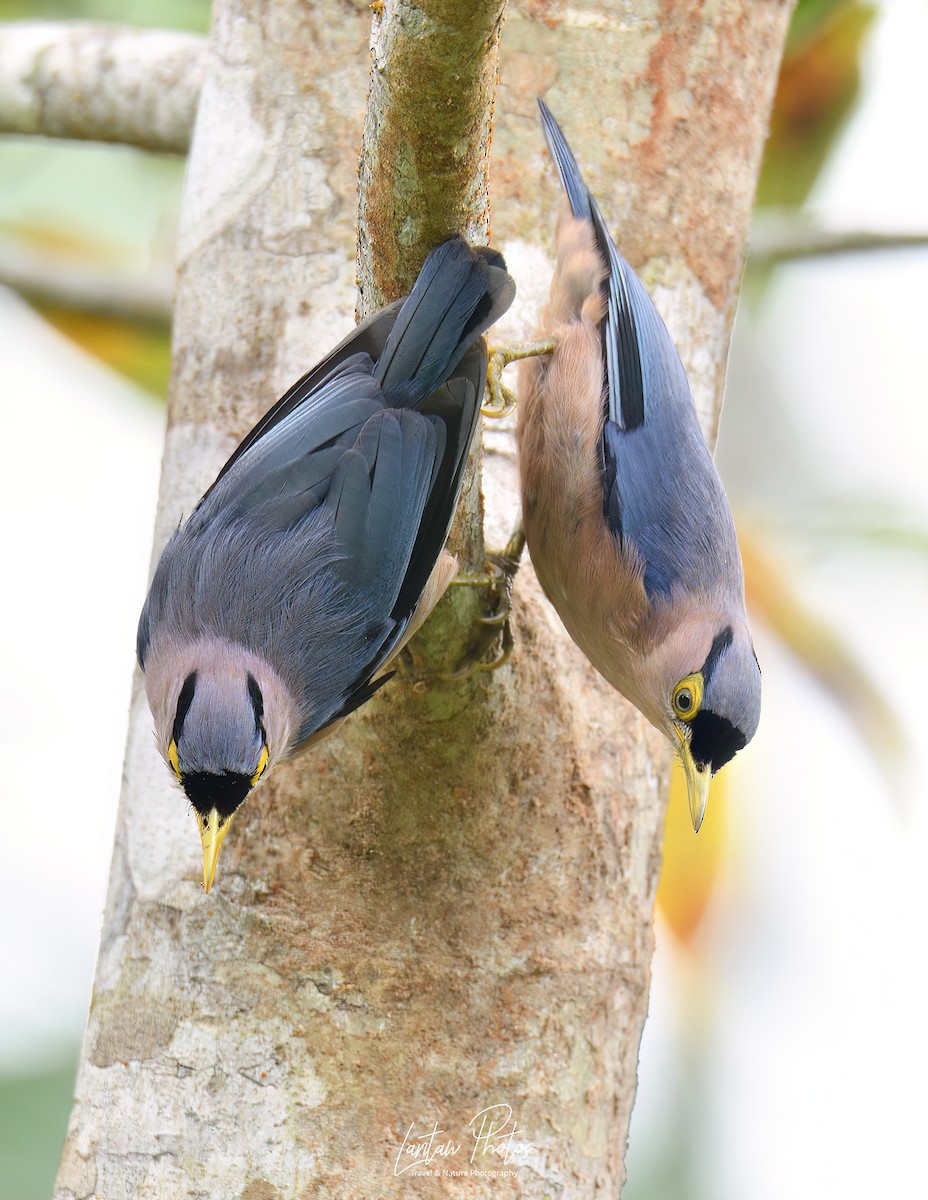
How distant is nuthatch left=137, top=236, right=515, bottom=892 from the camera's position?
2908 mm

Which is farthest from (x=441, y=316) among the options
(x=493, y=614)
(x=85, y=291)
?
(x=85, y=291)

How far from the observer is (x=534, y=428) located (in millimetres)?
3451

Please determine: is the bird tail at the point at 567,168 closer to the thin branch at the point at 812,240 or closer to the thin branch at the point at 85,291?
the thin branch at the point at 812,240

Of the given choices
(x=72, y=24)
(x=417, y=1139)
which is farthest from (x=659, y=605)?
(x=72, y=24)

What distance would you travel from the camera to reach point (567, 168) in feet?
10.9

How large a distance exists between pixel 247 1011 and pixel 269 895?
9.6 inches

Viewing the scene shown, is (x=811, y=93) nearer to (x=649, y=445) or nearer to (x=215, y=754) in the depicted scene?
(x=649, y=445)

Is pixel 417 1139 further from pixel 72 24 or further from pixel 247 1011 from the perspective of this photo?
pixel 72 24

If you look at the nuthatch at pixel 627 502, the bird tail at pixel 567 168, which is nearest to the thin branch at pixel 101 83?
the bird tail at pixel 567 168

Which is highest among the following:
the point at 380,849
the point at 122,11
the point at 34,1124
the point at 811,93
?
the point at 122,11

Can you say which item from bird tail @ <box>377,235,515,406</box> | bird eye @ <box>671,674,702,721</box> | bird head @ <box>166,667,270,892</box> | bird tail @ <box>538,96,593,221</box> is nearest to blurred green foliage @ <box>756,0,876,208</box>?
bird tail @ <box>538,96,593,221</box>

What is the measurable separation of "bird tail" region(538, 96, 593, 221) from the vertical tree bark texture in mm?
188

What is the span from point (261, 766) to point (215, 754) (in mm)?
93

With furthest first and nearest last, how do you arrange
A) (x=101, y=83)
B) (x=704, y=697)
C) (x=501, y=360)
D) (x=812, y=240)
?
(x=812, y=240)
(x=101, y=83)
(x=501, y=360)
(x=704, y=697)
